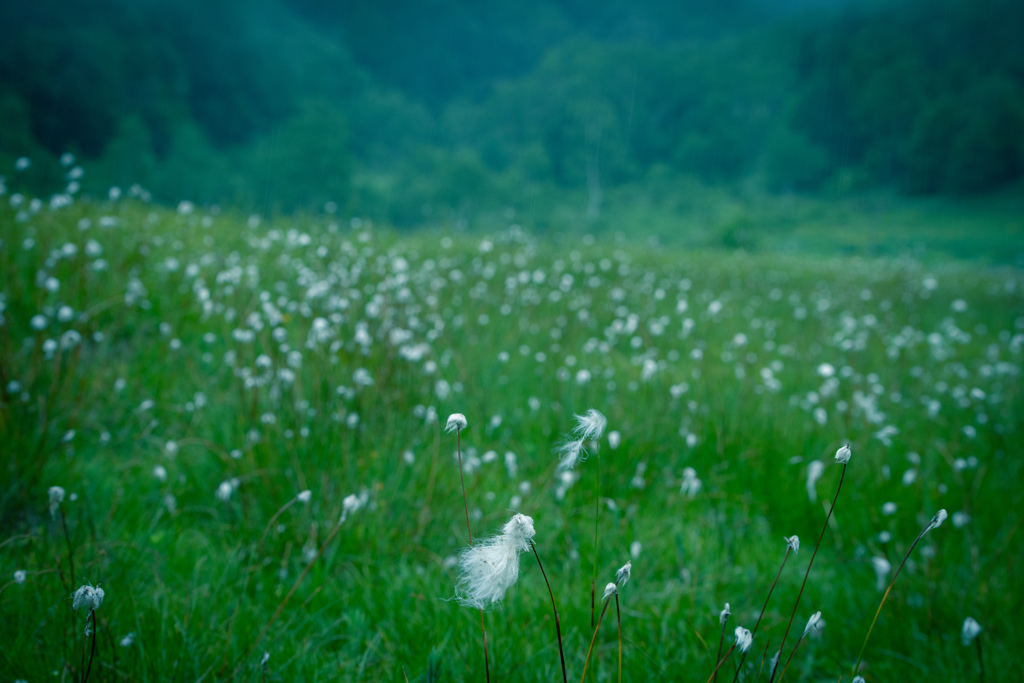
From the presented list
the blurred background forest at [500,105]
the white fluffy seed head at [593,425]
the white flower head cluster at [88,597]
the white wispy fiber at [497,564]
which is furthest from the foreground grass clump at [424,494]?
the blurred background forest at [500,105]

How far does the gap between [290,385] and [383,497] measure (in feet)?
3.10

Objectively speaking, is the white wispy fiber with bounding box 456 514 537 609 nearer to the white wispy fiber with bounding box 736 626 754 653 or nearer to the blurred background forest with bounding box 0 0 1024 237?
the white wispy fiber with bounding box 736 626 754 653

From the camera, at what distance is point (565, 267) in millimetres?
7996

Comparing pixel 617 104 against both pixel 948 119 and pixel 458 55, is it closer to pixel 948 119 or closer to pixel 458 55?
pixel 458 55

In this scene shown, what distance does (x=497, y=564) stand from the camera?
903 millimetres

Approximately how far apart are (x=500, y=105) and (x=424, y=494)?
6690cm

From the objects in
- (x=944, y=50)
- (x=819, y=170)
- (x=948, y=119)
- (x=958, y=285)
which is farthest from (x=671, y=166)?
(x=958, y=285)

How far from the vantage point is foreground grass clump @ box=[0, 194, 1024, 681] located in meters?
1.72

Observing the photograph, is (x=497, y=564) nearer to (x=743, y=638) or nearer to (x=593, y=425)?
(x=593, y=425)

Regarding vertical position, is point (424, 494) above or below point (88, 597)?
below

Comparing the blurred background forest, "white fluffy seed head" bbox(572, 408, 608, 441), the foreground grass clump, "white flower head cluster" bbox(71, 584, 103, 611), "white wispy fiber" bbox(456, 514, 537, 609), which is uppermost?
the blurred background forest

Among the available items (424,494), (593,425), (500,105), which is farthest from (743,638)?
(500,105)

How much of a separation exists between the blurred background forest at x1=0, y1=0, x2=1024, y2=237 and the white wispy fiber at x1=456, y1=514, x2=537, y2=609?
2299 cm

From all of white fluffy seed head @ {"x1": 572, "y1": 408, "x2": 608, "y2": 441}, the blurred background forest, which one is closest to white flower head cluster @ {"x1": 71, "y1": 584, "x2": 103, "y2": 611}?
white fluffy seed head @ {"x1": 572, "y1": 408, "x2": 608, "y2": 441}
